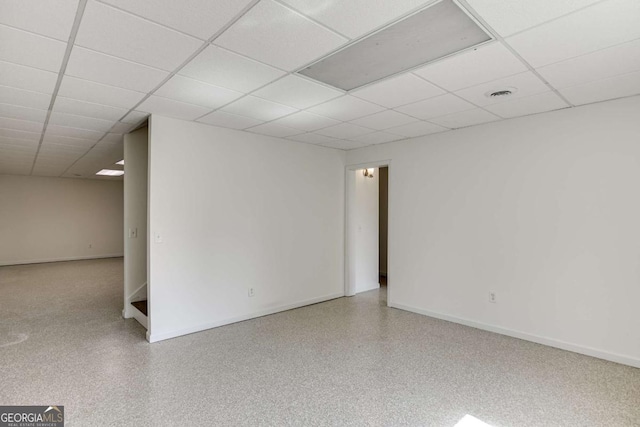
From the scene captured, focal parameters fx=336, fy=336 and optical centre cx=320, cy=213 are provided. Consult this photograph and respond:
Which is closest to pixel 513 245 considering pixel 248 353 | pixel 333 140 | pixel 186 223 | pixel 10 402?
pixel 333 140

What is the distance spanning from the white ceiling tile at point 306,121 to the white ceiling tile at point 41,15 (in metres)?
2.08

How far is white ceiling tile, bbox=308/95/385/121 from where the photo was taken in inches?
126

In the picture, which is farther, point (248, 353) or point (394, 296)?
point (394, 296)

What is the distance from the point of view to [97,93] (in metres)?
2.94

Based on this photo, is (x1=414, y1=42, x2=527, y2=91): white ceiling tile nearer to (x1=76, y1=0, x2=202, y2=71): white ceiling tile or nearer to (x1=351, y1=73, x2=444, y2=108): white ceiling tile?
(x1=351, y1=73, x2=444, y2=108): white ceiling tile

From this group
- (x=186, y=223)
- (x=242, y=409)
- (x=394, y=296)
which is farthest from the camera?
(x=394, y=296)

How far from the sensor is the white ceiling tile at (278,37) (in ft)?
5.87

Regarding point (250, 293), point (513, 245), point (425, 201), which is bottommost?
point (250, 293)

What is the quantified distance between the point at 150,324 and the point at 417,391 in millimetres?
2826

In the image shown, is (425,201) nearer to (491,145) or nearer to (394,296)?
(491,145)

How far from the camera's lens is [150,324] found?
145 inches

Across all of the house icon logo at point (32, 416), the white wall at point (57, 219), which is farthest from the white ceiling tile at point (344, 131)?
the white wall at point (57, 219)

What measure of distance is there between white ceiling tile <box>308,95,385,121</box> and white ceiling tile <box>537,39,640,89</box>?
4.72 ft

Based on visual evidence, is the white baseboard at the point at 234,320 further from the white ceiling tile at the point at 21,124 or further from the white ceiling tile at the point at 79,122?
the white ceiling tile at the point at 21,124
